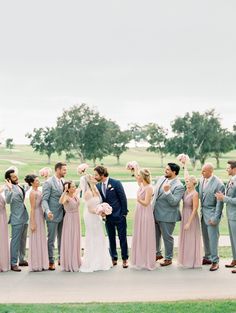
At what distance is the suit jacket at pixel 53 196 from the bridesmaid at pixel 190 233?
253 cm

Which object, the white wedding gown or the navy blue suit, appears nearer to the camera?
the white wedding gown

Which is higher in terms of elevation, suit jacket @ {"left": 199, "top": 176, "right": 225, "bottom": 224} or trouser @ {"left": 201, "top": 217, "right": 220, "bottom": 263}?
suit jacket @ {"left": 199, "top": 176, "right": 225, "bottom": 224}

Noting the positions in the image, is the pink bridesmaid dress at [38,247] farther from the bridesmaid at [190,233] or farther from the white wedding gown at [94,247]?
the bridesmaid at [190,233]

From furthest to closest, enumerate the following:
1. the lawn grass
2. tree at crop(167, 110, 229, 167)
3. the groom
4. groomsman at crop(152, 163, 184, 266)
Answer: tree at crop(167, 110, 229, 167) < the groom < groomsman at crop(152, 163, 184, 266) < the lawn grass

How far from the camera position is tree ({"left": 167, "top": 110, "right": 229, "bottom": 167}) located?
2913 inches

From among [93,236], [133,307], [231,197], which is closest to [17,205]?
[93,236]

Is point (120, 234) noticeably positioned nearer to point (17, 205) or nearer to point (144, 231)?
point (144, 231)

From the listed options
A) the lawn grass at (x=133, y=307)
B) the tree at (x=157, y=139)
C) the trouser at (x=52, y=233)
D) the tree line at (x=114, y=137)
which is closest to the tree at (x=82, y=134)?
the tree line at (x=114, y=137)

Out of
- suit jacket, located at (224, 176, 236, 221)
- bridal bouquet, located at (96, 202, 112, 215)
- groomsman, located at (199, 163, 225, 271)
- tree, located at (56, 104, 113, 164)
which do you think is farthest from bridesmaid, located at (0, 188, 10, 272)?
tree, located at (56, 104, 113, 164)

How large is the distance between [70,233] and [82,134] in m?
60.3

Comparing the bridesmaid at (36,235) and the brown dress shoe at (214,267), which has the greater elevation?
the bridesmaid at (36,235)

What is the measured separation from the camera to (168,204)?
10.6m

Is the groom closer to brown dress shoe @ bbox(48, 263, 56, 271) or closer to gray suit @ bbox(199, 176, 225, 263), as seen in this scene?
brown dress shoe @ bbox(48, 263, 56, 271)

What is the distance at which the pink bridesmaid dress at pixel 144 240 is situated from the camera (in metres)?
10.3
